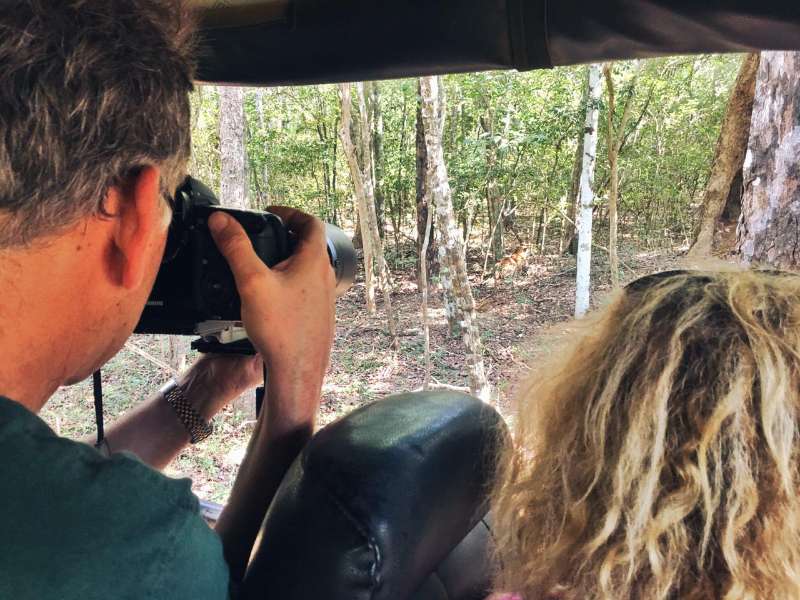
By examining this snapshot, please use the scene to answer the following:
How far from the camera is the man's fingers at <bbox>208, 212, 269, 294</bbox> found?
0.96 m

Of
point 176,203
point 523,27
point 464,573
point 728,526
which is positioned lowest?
point 464,573

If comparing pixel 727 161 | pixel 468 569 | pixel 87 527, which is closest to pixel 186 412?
pixel 468 569

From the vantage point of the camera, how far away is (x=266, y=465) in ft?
3.16

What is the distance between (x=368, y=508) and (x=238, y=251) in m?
0.41

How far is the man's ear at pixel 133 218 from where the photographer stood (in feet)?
2.43

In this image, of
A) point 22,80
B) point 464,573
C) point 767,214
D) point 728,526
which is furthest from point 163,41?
point 767,214

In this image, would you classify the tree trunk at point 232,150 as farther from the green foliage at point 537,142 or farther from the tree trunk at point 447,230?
the green foliage at point 537,142

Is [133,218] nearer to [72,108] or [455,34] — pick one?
[72,108]

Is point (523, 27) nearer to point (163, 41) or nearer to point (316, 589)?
point (163, 41)

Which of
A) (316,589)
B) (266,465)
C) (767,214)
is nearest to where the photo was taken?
(316,589)

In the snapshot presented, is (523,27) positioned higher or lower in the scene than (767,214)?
higher

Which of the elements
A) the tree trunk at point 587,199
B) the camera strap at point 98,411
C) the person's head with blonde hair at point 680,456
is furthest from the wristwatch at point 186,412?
the tree trunk at point 587,199

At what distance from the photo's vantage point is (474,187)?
10188mm

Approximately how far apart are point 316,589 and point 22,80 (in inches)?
23.9
